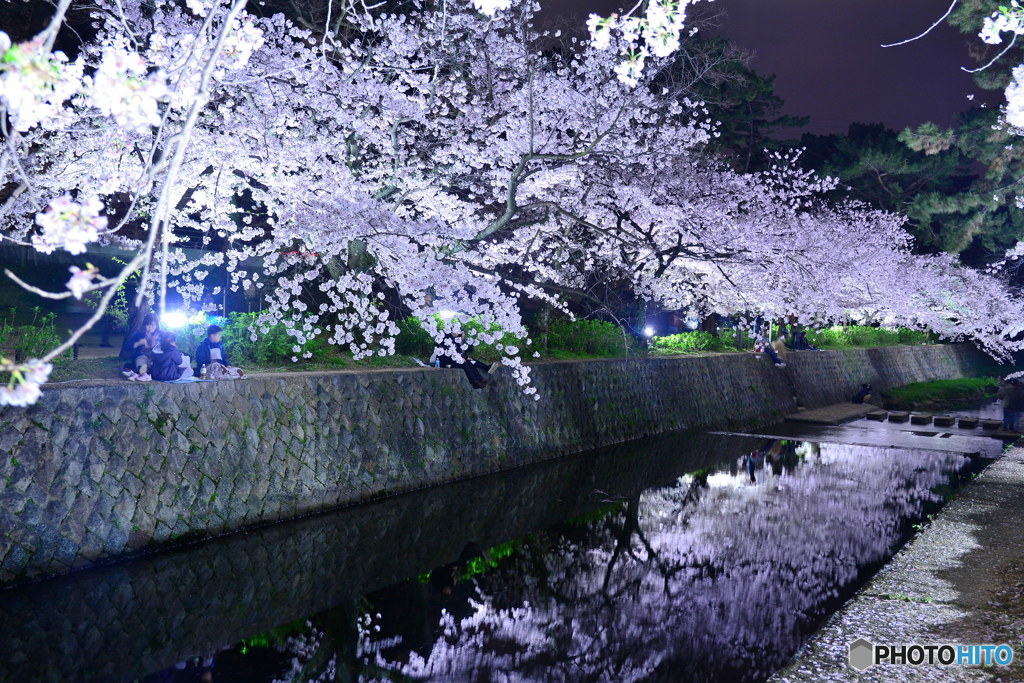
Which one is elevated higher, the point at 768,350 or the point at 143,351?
the point at 768,350

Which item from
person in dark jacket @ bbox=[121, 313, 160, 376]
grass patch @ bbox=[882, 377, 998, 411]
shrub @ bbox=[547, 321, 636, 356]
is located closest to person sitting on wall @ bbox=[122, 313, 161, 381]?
person in dark jacket @ bbox=[121, 313, 160, 376]

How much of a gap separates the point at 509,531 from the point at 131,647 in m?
4.94

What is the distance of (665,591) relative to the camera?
773 cm

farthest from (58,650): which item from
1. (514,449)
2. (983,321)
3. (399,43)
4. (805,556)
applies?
(983,321)

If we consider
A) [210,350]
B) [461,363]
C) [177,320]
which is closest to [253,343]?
[177,320]

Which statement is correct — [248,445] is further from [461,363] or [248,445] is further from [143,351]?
[461,363]

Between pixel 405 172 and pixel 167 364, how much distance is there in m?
5.06

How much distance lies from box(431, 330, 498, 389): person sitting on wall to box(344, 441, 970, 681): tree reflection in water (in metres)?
3.73

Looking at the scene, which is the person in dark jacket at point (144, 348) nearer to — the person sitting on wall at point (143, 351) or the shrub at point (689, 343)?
the person sitting on wall at point (143, 351)

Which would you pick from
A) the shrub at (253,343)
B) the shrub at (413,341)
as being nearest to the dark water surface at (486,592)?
the shrub at (253,343)

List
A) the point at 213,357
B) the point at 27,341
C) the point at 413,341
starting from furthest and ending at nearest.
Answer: the point at 413,341
the point at 213,357
the point at 27,341

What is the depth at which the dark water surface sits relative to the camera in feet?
19.6

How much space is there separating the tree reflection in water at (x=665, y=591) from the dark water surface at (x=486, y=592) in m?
0.02

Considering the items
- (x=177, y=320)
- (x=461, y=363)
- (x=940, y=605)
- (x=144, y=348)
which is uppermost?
(x=177, y=320)
